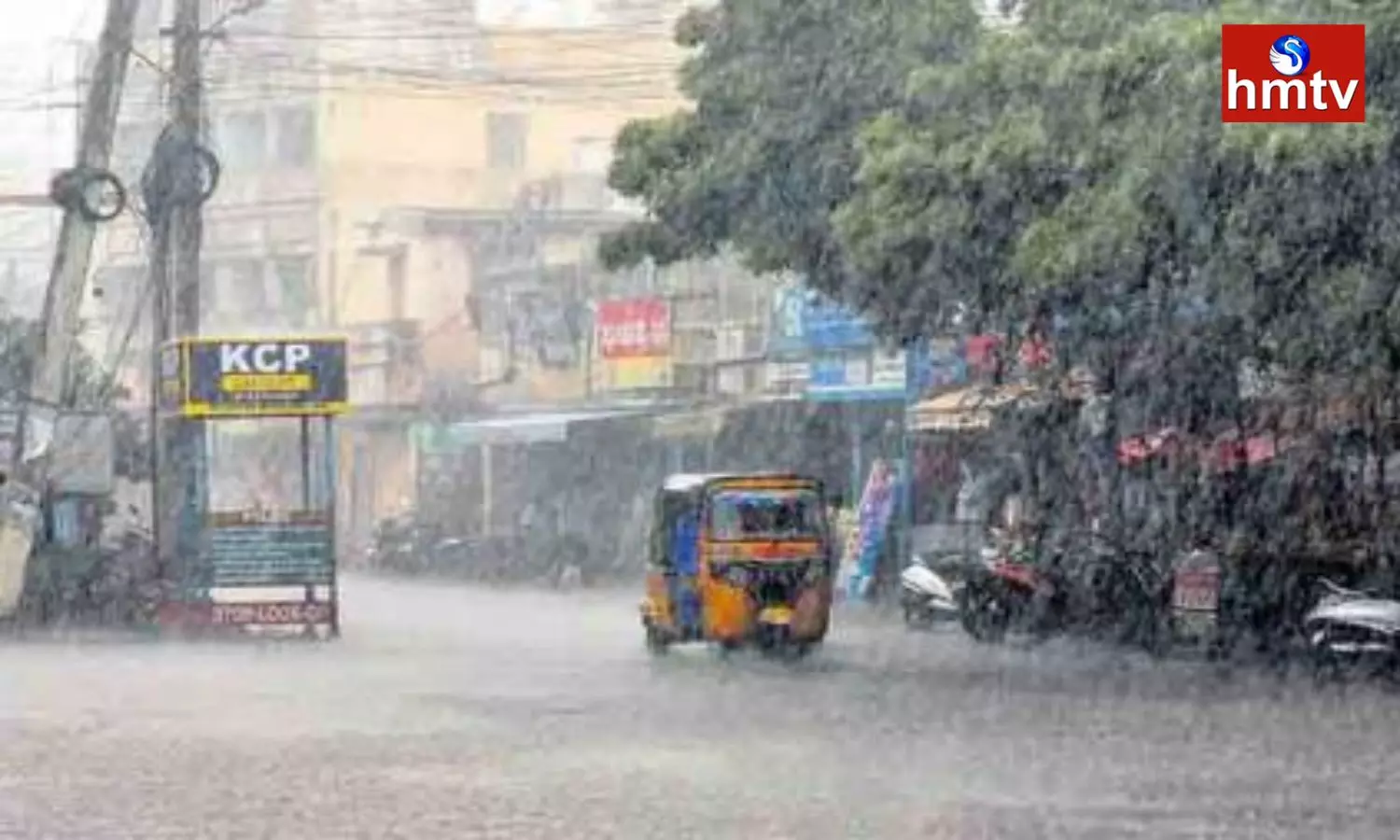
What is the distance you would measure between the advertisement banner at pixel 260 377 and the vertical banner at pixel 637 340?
1616cm

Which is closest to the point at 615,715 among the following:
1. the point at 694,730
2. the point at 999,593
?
the point at 694,730

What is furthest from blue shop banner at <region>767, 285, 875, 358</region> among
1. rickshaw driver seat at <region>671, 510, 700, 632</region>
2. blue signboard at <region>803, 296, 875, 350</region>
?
rickshaw driver seat at <region>671, 510, 700, 632</region>

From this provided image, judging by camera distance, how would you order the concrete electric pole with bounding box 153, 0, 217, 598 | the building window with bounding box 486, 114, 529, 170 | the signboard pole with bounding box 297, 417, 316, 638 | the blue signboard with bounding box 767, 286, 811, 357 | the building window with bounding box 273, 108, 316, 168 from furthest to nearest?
the building window with bounding box 486, 114, 529, 170, the building window with bounding box 273, 108, 316, 168, the blue signboard with bounding box 767, 286, 811, 357, the concrete electric pole with bounding box 153, 0, 217, 598, the signboard pole with bounding box 297, 417, 316, 638

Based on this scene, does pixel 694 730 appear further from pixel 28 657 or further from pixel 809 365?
pixel 809 365

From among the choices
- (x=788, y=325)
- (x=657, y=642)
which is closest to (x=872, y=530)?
(x=788, y=325)

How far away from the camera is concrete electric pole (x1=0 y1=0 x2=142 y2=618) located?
1184 inches

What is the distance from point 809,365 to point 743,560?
15865 millimetres

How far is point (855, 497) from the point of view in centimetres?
4003

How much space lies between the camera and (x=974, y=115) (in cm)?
2075

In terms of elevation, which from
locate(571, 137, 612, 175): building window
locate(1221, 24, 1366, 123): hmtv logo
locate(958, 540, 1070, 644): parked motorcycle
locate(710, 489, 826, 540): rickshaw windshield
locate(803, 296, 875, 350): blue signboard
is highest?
locate(571, 137, 612, 175): building window

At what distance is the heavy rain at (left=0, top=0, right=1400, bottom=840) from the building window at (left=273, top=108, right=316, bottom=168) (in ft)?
48.2

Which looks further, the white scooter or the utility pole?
the utility pole

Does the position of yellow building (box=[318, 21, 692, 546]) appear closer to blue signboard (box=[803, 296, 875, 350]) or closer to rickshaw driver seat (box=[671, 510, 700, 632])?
blue signboard (box=[803, 296, 875, 350])

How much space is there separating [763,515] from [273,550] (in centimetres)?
682
